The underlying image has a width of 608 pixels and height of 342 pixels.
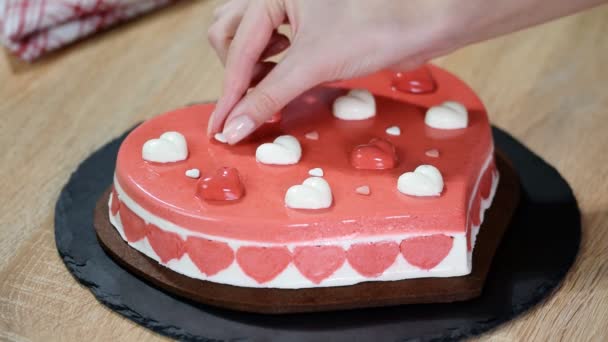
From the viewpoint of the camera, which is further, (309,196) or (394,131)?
(394,131)

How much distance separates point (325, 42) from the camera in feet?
5.42

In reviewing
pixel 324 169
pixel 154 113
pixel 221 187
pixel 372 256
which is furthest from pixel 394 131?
pixel 154 113

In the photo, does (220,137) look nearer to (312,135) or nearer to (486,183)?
(312,135)

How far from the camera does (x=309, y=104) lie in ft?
6.47

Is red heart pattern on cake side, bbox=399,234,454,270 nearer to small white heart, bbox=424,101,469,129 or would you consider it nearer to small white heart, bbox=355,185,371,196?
small white heart, bbox=355,185,371,196

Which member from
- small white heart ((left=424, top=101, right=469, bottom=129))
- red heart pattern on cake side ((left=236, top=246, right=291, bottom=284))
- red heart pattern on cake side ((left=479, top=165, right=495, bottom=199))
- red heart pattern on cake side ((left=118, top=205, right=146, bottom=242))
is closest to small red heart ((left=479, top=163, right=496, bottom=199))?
red heart pattern on cake side ((left=479, top=165, right=495, bottom=199))

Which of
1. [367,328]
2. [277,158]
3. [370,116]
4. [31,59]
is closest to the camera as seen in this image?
[367,328]

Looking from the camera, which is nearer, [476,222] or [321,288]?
[321,288]

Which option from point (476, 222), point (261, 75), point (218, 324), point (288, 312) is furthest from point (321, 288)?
point (261, 75)

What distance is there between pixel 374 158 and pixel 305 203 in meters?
0.19

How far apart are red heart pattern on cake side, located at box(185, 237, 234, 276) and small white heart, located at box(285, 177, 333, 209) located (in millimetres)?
146

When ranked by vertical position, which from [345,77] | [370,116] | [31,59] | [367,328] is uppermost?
[345,77]

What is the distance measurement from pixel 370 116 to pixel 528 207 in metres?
0.40

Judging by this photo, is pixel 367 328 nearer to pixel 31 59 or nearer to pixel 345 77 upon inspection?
pixel 345 77
